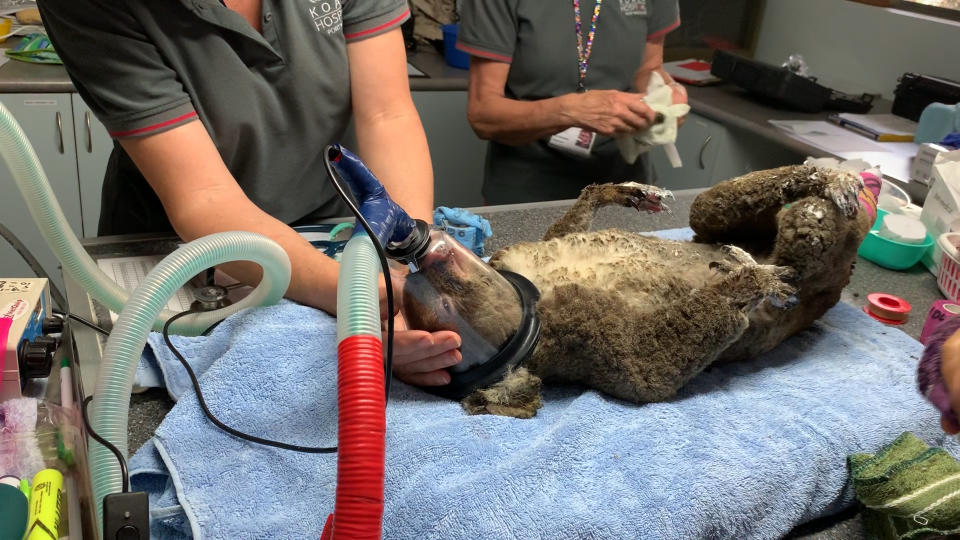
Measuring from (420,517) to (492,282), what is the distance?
37 cm

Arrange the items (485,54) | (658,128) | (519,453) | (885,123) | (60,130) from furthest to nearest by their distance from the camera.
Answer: (885,123) < (60,130) < (485,54) < (658,128) < (519,453)

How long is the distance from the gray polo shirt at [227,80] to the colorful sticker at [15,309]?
0.31 metres

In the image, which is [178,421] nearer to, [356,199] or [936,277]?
[356,199]

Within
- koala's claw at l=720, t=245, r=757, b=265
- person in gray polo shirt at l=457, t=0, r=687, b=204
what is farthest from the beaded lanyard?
koala's claw at l=720, t=245, r=757, b=265

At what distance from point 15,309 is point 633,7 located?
1.75 metres

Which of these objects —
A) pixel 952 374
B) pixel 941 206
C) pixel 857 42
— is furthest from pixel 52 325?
pixel 857 42

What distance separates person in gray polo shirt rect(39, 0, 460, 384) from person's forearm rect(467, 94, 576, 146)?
2.11 ft

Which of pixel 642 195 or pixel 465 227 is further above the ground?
pixel 642 195

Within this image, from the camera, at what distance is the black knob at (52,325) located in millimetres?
1110

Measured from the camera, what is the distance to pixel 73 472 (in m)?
0.86

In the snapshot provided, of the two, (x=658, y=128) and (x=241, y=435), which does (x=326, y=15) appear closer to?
(x=241, y=435)

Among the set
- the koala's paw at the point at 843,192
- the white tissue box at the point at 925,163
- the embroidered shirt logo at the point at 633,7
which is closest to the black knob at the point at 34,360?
the koala's paw at the point at 843,192

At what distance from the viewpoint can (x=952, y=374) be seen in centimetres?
75

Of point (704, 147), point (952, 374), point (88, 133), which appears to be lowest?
point (88, 133)
